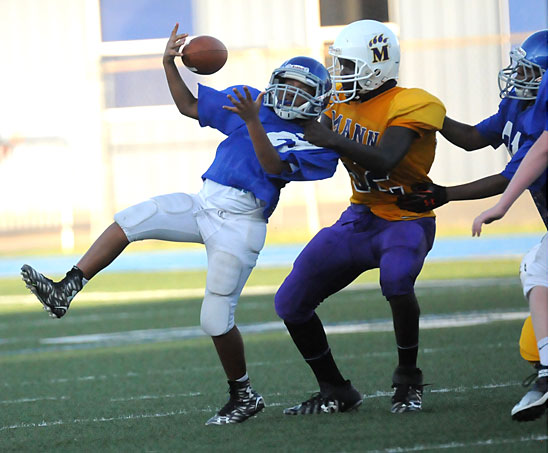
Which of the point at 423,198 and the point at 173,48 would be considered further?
the point at 173,48

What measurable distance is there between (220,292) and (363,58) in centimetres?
106

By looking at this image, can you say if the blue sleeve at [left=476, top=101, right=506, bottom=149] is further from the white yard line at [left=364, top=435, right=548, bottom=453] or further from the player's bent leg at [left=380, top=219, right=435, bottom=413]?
the white yard line at [left=364, top=435, right=548, bottom=453]

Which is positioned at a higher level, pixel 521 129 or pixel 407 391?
pixel 521 129

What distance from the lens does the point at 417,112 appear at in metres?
4.09

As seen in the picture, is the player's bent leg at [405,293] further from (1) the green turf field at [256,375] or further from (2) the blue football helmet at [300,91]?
(2) the blue football helmet at [300,91]

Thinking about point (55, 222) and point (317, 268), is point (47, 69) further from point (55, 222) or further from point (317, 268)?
point (317, 268)

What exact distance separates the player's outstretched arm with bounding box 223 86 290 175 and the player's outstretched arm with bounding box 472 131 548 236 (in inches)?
34.4

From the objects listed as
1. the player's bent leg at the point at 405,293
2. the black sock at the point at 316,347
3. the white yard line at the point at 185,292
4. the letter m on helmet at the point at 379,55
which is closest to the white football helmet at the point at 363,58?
the letter m on helmet at the point at 379,55

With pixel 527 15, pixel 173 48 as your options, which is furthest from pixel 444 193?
pixel 527 15

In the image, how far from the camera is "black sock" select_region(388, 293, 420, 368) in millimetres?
4086

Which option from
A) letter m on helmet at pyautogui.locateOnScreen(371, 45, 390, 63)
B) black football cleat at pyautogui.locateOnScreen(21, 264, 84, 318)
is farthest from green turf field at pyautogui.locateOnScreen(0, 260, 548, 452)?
letter m on helmet at pyautogui.locateOnScreen(371, 45, 390, 63)

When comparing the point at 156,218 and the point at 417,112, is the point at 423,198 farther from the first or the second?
the point at 156,218

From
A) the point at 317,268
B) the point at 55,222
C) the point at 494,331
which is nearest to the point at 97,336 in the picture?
the point at 494,331

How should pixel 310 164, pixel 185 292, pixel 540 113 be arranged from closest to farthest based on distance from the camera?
pixel 540 113
pixel 310 164
pixel 185 292
